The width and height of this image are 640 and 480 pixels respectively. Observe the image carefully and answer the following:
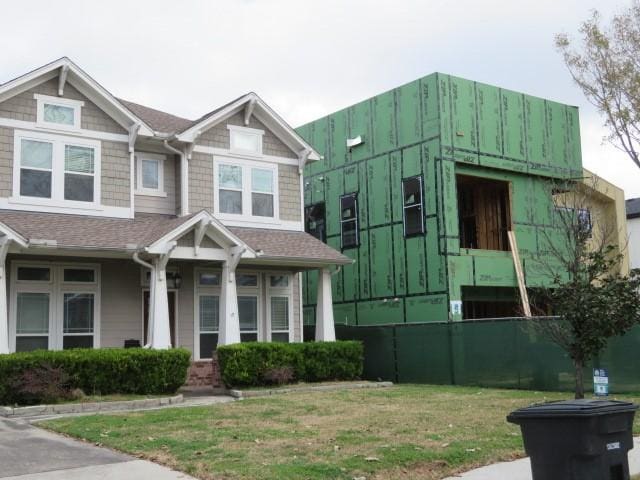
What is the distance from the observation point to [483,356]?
18.5 metres

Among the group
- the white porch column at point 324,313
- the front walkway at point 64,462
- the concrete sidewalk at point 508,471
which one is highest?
the white porch column at point 324,313

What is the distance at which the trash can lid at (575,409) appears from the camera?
6566mm

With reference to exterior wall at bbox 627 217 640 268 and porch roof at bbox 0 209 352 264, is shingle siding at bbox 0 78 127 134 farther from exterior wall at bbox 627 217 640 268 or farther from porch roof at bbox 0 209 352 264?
exterior wall at bbox 627 217 640 268

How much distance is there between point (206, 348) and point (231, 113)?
20.2 ft

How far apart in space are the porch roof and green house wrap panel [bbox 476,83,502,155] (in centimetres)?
711

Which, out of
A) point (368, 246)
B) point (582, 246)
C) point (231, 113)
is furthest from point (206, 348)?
point (582, 246)

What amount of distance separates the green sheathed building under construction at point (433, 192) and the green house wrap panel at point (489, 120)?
1.3 inches

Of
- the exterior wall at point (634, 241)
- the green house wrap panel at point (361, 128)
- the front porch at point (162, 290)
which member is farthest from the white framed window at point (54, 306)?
the exterior wall at point (634, 241)

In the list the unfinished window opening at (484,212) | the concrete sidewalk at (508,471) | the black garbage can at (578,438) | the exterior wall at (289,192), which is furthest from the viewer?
the unfinished window opening at (484,212)

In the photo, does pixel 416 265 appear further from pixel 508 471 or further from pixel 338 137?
pixel 508 471

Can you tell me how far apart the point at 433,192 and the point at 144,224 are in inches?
360

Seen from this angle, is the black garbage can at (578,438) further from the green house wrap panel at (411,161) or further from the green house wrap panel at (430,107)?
the green house wrap panel at (411,161)

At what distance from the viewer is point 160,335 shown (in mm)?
16984

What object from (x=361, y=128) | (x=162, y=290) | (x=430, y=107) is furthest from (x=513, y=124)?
(x=162, y=290)
